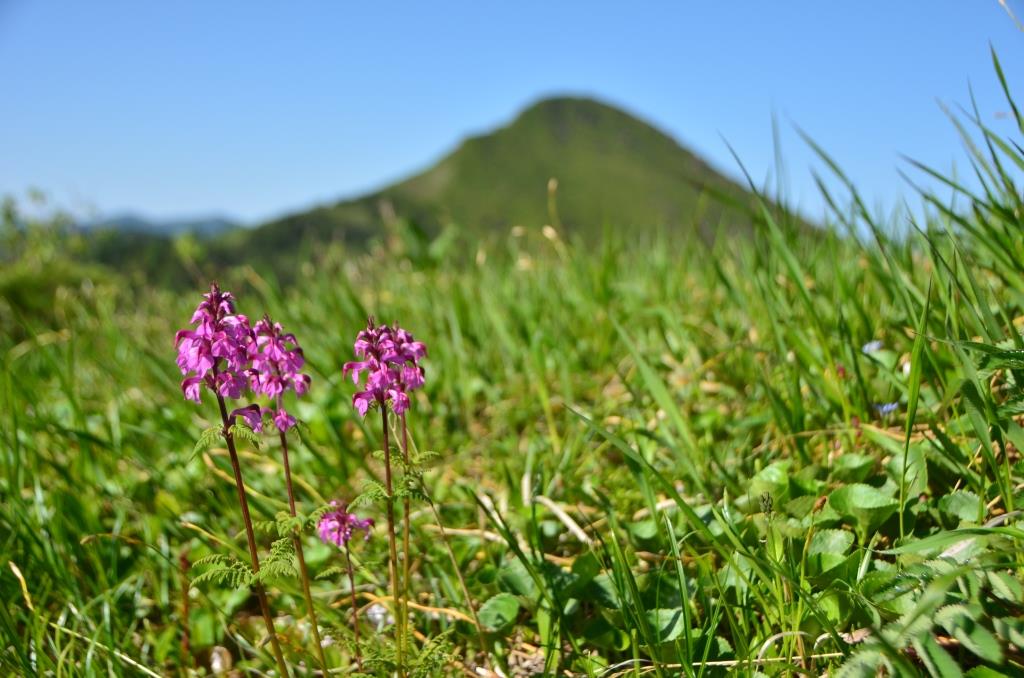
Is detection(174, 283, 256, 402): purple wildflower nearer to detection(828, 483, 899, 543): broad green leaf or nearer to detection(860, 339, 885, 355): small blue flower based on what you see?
detection(828, 483, 899, 543): broad green leaf

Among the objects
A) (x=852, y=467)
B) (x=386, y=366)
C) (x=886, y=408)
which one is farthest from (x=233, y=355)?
(x=886, y=408)

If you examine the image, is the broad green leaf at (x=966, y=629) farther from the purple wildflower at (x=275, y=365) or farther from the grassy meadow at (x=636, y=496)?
→ the purple wildflower at (x=275, y=365)

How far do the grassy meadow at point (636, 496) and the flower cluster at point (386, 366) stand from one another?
174mm

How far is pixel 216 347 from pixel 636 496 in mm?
1354

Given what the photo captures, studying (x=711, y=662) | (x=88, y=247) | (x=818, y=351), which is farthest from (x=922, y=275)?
(x=88, y=247)

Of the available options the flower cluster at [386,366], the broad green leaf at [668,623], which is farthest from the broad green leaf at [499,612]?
the flower cluster at [386,366]

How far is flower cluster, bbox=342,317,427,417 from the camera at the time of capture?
4.82 feet

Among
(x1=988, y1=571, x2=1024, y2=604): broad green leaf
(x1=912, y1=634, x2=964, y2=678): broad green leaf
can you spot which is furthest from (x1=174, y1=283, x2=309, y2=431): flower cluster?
(x1=988, y1=571, x2=1024, y2=604): broad green leaf

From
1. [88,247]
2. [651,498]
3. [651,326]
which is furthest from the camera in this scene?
[88,247]

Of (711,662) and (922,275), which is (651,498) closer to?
(711,662)

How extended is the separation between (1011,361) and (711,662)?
2.98 feet

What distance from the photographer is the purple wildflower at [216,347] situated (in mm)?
1366

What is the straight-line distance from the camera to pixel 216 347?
4.41ft

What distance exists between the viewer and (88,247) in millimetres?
26938
